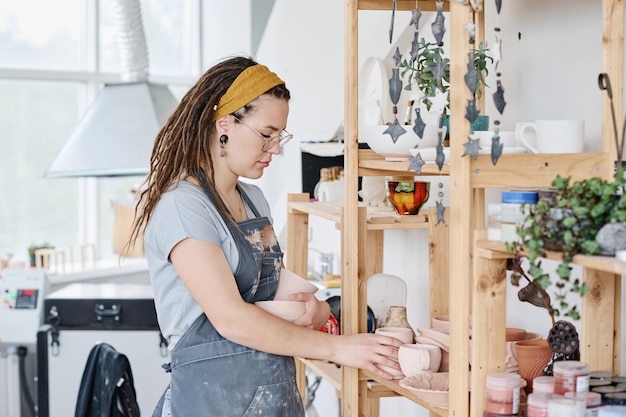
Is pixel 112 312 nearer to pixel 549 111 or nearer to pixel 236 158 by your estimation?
pixel 236 158

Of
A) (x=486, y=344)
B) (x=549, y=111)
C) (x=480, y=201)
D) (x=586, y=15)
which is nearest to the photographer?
(x=486, y=344)

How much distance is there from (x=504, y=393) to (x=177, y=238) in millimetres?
726

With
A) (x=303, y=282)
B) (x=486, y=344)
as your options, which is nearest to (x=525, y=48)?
(x=303, y=282)

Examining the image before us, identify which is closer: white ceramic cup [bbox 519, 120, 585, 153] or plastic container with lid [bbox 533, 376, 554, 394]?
plastic container with lid [bbox 533, 376, 554, 394]

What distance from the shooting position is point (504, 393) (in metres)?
1.38

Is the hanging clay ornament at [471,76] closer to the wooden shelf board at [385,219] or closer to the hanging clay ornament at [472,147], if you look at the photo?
the hanging clay ornament at [472,147]

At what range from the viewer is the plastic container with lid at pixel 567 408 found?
1255 millimetres

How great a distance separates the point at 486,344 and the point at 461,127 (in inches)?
14.5

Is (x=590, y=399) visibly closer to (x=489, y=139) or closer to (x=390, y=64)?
(x=489, y=139)

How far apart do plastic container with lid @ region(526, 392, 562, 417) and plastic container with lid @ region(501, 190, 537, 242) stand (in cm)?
25

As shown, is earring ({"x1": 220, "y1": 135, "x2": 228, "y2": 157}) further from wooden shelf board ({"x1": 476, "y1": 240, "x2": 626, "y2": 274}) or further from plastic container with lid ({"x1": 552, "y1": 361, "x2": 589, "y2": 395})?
plastic container with lid ({"x1": 552, "y1": 361, "x2": 589, "y2": 395})

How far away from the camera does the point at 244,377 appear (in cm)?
186

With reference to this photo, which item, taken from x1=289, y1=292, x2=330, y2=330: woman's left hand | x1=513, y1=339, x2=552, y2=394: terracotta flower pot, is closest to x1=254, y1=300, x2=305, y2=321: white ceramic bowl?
x1=289, y1=292, x2=330, y2=330: woman's left hand

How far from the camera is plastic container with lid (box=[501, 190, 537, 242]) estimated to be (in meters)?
1.33
